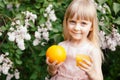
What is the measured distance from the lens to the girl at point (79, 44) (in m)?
3.50

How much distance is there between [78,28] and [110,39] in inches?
34.4

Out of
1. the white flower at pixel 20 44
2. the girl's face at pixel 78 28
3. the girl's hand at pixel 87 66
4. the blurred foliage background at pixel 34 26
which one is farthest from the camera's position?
the blurred foliage background at pixel 34 26

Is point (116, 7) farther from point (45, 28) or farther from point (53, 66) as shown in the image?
point (53, 66)

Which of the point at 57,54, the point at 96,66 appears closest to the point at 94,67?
the point at 96,66

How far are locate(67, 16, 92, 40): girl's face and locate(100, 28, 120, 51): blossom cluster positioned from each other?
0.74 meters

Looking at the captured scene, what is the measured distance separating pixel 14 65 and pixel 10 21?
0.46 m

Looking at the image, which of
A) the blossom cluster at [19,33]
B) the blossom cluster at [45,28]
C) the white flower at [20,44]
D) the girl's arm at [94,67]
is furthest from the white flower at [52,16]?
the girl's arm at [94,67]

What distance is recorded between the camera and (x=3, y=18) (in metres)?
4.32

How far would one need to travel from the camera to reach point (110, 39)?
4.29m

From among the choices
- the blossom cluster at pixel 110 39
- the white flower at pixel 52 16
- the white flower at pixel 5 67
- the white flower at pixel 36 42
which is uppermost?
the white flower at pixel 52 16

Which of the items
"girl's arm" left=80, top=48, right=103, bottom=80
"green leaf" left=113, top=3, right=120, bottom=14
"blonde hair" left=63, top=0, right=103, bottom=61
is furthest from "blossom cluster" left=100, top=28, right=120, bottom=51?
"girl's arm" left=80, top=48, right=103, bottom=80

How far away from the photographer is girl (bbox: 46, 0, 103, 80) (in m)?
3.50

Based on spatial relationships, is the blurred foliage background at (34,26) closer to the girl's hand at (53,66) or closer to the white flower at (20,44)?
the white flower at (20,44)

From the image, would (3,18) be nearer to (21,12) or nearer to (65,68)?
(21,12)
